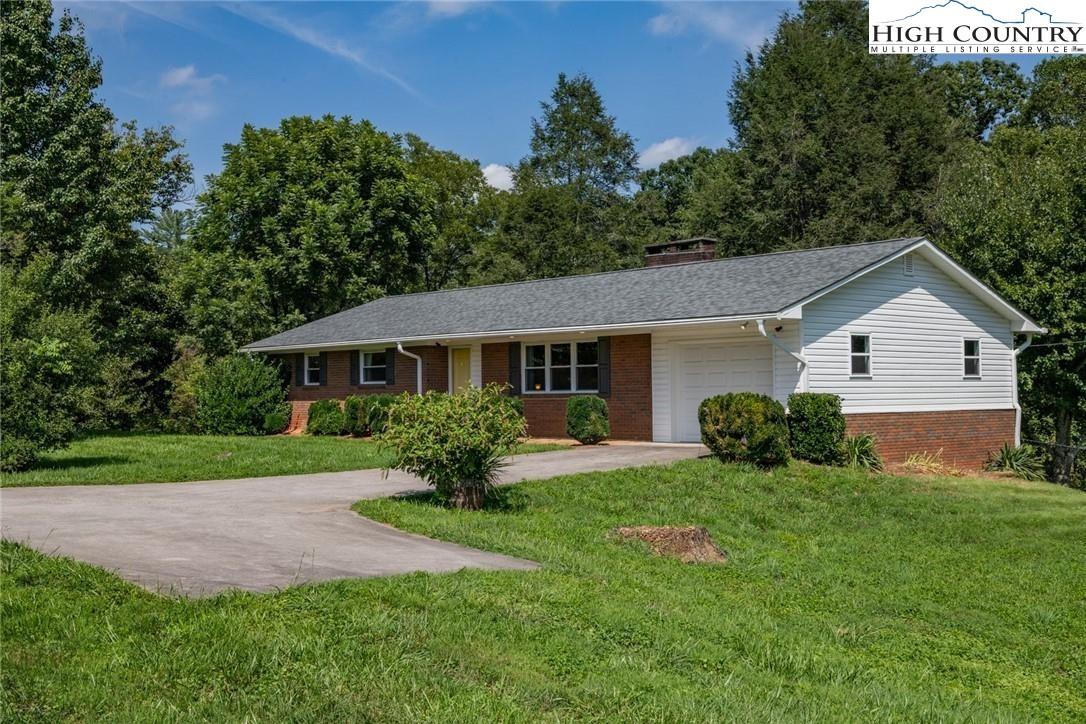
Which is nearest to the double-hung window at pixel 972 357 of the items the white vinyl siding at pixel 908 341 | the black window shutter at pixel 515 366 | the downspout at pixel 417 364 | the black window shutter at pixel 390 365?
the white vinyl siding at pixel 908 341

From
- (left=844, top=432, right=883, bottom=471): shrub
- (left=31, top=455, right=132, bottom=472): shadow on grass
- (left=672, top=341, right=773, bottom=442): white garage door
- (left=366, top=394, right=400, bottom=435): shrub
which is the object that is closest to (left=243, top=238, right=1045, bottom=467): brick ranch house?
(left=672, top=341, right=773, bottom=442): white garage door

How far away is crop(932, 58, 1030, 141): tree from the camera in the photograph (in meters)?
49.3

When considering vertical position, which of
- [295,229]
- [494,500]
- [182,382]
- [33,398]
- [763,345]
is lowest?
[494,500]

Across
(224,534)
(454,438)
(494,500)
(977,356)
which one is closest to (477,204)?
(977,356)

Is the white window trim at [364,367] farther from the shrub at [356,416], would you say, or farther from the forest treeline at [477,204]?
the forest treeline at [477,204]

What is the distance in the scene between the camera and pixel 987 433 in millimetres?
23719

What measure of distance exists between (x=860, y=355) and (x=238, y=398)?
1763cm

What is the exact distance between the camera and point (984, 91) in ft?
164

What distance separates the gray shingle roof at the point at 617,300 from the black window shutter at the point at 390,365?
54cm

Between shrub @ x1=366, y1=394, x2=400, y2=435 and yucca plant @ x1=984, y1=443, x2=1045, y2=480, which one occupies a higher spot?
shrub @ x1=366, y1=394, x2=400, y2=435

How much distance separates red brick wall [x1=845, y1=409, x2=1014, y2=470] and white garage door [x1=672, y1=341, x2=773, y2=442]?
6.51 feet

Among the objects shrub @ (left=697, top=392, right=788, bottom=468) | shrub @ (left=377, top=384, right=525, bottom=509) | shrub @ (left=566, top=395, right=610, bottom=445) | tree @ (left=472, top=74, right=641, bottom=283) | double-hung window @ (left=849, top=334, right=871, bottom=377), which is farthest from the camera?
tree @ (left=472, top=74, right=641, bottom=283)

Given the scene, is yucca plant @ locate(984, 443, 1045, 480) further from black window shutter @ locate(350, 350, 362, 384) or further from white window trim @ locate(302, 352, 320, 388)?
white window trim @ locate(302, 352, 320, 388)

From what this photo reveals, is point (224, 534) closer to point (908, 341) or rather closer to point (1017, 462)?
point (908, 341)
